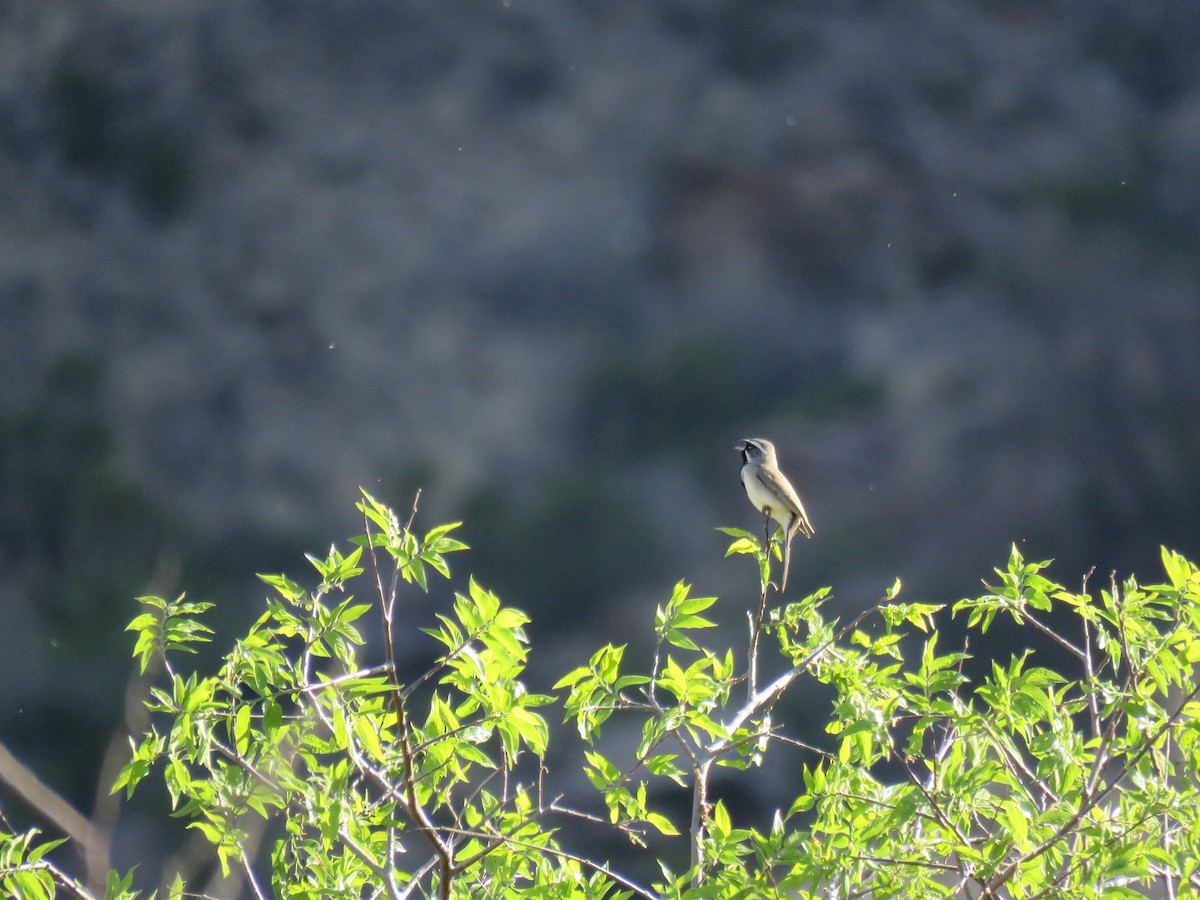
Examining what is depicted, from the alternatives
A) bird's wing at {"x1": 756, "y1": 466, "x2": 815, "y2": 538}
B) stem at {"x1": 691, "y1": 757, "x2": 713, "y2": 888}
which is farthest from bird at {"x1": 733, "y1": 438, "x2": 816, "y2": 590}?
stem at {"x1": 691, "y1": 757, "x2": 713, "y2": 888}

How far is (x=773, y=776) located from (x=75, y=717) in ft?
13.5

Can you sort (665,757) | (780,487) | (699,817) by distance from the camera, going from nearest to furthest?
(665,757), (699,817), (780,487)

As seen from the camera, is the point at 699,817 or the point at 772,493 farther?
the point at 772,493

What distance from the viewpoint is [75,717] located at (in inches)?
278

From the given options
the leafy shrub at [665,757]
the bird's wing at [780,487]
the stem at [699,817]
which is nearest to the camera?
the leafy shrub at [665,757]

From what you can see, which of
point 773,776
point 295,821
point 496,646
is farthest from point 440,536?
point 773,776

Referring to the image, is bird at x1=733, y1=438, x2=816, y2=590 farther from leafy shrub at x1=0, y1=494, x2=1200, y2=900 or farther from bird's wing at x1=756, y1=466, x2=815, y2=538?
leafy shrub at x1=0, y1=494, x2=1200, y2=900

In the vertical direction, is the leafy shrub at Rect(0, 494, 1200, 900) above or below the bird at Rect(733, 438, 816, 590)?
above

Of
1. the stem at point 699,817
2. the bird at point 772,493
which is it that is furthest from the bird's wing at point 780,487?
the stem at point 699,817

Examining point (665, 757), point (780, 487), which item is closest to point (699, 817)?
point (665, 757)

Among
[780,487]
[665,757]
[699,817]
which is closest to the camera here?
[665,757]

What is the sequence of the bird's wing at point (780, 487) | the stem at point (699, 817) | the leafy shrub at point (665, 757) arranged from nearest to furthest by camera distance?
the leafy shrub at point (665, 757)
the stem at point (699, 817)
the bird's wing at point (780, 487)

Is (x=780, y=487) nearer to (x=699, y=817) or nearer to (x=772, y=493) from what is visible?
(x=772, y=493)

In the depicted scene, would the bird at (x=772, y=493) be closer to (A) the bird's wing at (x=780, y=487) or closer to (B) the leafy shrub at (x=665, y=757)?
(A) the bird's wing at (x=780, y=487)
